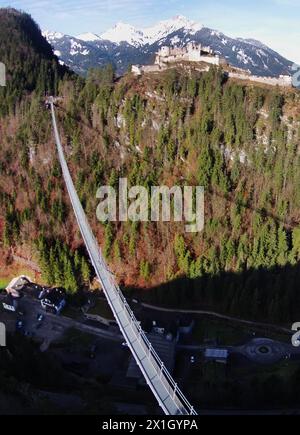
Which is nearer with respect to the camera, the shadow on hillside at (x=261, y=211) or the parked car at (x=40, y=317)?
the parked car at (x=40, y=317)

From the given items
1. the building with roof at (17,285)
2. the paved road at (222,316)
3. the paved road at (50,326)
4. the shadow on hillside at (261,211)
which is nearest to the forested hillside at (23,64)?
the building with roof at (17,285)

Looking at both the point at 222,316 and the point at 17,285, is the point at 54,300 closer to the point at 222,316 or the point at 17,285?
the point at 17,285

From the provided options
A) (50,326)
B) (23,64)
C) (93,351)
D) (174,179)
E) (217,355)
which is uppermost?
(23,64)

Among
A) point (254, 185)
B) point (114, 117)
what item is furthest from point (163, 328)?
point (114, 117)

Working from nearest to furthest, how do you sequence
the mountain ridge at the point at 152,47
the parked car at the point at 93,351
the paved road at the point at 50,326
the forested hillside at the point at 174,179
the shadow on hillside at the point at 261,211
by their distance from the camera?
the parked car at the point at 93,351 < the paved road at the point at 50,326 < the forested hillside at the point at 174,179 < the shadow on hillside at the point at 261,211 < the mountain ridge at the point at 152,47

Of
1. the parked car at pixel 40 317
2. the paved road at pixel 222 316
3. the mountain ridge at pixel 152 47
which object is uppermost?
the mountain ridge at pixel 152 47

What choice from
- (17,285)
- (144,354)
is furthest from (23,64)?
(144,354)

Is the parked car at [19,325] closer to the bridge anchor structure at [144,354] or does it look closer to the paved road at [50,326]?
the paved road at [50,326]
